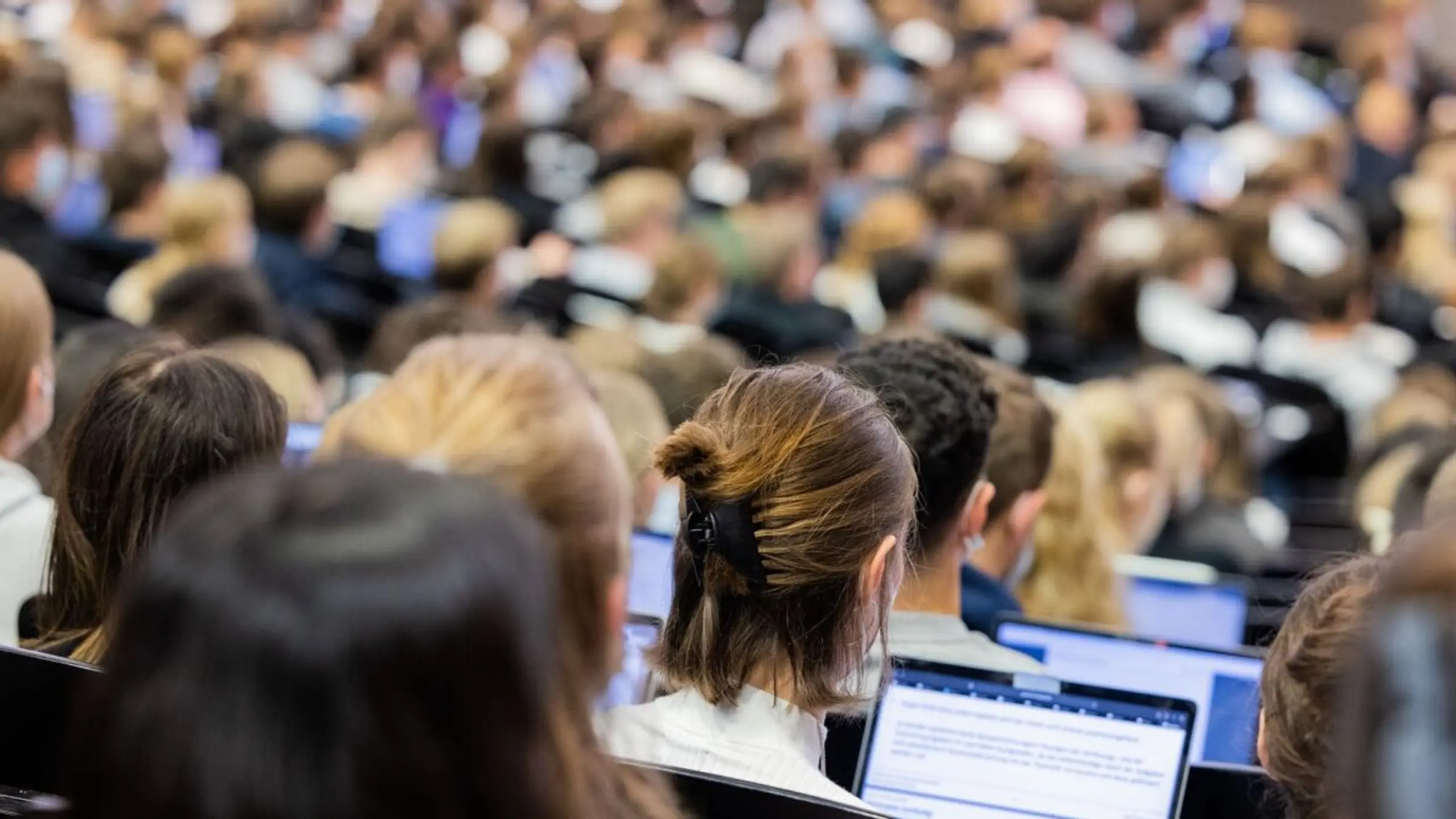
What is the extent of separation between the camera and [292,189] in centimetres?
629

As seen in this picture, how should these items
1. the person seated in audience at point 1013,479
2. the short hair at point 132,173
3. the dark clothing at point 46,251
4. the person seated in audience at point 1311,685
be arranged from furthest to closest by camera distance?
the short hair at point 132,173, the dark clothing at point 46,251, the person seated in audience at point 1013,479, the person seated in audience at point 1311,685

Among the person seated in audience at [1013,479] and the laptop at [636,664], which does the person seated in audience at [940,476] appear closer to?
the person seated in audience at [1013,479]

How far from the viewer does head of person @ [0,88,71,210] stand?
6.08 m

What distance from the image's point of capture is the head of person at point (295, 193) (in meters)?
6.30

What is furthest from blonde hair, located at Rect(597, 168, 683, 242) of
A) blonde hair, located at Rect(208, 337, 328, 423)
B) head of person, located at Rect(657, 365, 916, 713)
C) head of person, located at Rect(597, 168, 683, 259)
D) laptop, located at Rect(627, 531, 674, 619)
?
head of person, located at Rect(657, 365, 916, 713)

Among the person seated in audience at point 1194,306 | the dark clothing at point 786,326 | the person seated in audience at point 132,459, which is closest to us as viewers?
the person seated in audience at point 132,459

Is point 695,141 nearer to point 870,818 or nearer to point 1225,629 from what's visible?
point 1225,629

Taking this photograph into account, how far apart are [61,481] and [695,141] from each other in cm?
659

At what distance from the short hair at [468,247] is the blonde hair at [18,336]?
302 cm

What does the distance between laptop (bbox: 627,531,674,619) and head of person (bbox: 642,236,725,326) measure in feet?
9.07

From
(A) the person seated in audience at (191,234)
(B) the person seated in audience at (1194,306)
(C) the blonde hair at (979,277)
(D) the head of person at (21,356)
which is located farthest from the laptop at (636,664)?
(B) the person seated in audience at (1194,306)

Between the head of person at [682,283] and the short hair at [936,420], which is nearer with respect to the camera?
the short hair at [936,420]

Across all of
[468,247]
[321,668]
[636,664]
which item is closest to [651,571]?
[636,664]

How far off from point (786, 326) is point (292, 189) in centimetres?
181
